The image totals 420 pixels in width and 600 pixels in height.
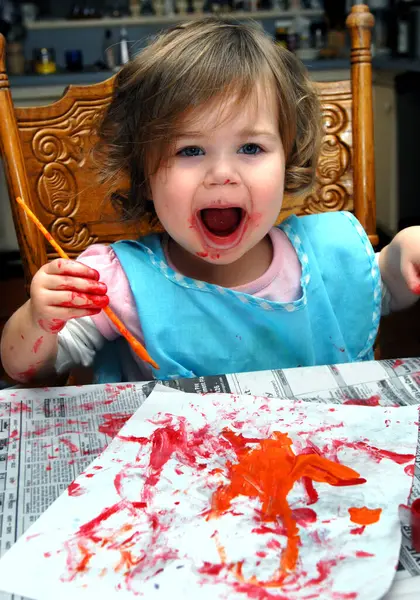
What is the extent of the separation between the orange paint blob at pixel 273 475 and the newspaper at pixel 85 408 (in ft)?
0.24

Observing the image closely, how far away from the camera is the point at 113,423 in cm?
69

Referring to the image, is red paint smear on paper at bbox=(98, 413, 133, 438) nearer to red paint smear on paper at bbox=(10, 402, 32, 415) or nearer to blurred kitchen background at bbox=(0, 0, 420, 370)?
red paint smear on paper at bbox=(10, 402, 32, 415)

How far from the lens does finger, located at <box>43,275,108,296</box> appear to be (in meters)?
0.71

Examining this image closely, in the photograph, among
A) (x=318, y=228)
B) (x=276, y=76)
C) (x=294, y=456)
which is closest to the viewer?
(x=294, y=456)

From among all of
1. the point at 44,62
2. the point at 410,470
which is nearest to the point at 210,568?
the point at 410,470

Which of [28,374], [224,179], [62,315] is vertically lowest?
[28,374]

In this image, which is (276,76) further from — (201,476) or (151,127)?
(201,476)

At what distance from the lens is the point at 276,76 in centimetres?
84

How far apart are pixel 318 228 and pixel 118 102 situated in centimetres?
34

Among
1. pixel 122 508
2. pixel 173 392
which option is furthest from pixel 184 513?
pixel 173 392

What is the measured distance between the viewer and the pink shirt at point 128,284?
0.90 m

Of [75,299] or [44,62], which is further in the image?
[44,62]

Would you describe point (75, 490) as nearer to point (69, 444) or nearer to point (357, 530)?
point (69, 444)

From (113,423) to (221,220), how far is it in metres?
0.29
